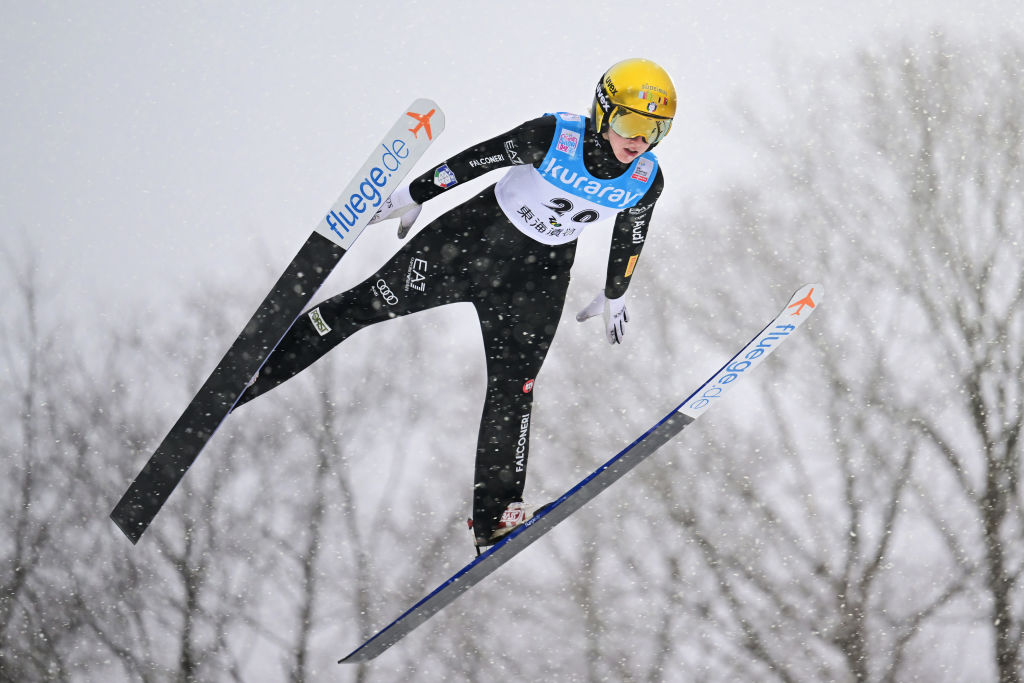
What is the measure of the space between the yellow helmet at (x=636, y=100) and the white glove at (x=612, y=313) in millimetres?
902

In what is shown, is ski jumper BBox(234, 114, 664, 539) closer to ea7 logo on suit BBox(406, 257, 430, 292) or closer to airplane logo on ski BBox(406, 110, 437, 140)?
ea7 logo on suit BBox(406, 257, 430, 292)

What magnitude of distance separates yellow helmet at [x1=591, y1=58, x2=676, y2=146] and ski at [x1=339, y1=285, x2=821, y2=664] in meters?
0.84

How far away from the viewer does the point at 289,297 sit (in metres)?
3.51

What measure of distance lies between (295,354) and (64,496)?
935 cm

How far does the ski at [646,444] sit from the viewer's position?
3305 mm

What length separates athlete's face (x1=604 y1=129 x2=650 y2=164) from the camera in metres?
3.23

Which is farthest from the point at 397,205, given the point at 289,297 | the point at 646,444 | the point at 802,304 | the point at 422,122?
the point at 802,304

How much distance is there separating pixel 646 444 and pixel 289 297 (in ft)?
5.16

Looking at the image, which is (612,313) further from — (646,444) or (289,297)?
(289,297)

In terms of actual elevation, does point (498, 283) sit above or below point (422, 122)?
below

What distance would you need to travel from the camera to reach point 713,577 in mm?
11523

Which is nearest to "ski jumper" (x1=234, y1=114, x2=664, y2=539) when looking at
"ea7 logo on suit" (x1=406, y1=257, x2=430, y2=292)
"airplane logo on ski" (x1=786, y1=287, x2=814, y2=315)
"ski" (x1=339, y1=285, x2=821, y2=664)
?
"ea7 logo on suit" (x1=406, y1=257, x2=430, y2=292)

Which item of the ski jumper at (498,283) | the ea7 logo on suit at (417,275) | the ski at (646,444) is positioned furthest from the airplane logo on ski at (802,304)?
the ea7 logo on suit at (417,275)

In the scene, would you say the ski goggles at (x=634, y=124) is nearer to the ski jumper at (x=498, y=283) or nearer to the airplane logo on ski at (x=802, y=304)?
the ski jumper at (x=498, y=283)
